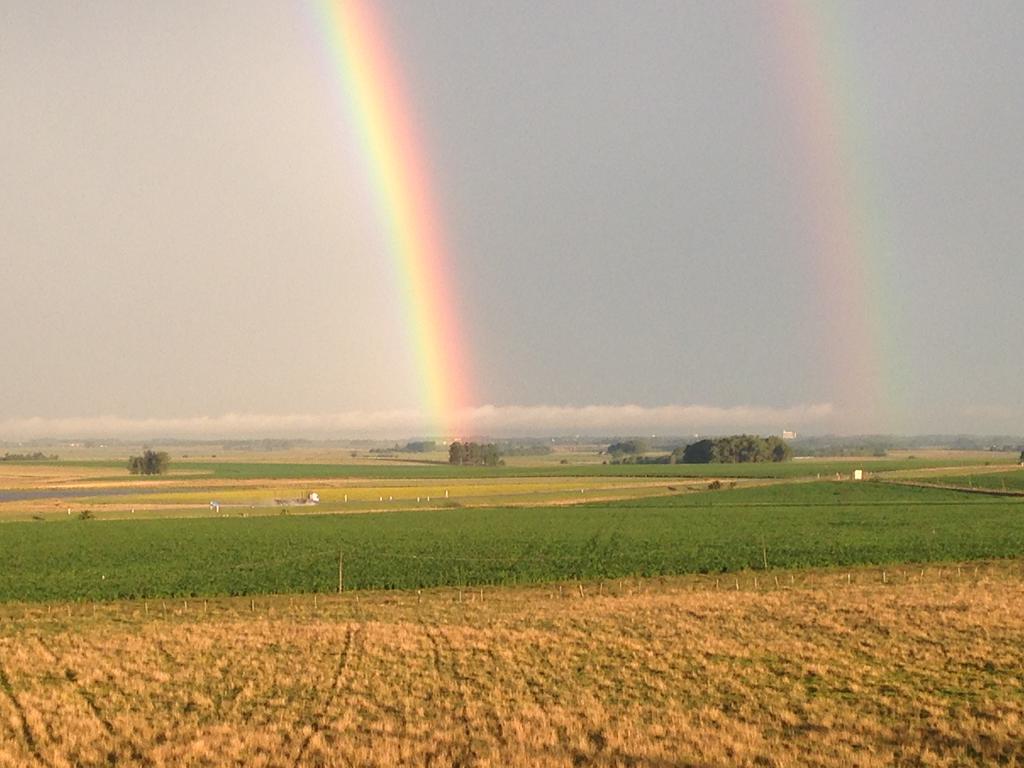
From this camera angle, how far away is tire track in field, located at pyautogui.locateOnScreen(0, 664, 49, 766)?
1556 cm

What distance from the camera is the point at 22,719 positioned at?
58.6 feet

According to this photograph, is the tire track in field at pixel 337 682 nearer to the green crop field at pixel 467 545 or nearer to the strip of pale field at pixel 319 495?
the green crop field at pixel 467 545

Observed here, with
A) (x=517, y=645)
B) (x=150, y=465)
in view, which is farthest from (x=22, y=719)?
(x=150, y=465)

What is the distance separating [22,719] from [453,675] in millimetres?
8982

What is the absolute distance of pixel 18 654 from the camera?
81.0 feet

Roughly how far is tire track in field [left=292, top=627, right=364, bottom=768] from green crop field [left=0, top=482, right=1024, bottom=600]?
12.8m

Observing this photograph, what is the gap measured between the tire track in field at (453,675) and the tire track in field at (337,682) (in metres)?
2.11

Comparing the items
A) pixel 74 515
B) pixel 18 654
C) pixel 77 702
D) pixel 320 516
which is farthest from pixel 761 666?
pixel 74 515

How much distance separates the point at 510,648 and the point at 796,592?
15.4 meters

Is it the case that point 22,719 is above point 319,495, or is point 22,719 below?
below

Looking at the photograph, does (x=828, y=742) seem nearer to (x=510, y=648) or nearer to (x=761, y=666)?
(x=761, y=666)

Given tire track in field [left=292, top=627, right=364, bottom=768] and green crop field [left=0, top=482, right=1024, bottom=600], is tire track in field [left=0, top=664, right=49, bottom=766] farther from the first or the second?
green crop field [left=0, top=482, right=1024, bottom=600]

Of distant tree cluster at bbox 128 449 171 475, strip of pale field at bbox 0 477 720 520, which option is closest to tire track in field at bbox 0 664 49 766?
strip of pale field at bbox 0 477 720 520

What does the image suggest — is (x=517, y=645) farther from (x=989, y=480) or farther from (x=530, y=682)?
(x=989, y=480)
